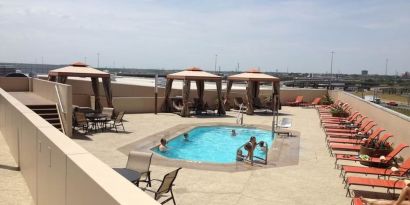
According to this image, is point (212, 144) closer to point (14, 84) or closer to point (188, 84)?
point (188, 84)

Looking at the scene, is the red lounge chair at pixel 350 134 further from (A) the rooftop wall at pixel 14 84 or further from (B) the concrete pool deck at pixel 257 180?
(A) the rooftop wall at pixel 14 84

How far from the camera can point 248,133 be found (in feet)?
55.9

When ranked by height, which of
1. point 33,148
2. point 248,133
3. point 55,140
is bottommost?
point 248,133

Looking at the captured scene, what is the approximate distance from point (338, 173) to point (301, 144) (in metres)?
3.99

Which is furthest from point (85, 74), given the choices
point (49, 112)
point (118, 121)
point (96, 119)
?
point (118, 121)

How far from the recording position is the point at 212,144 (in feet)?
51.0

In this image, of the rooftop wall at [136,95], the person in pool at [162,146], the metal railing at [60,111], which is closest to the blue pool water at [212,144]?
the person in pool at [162,146]

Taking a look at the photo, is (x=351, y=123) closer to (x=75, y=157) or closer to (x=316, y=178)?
(x=316, y=178)

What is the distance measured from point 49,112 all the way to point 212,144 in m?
6.13

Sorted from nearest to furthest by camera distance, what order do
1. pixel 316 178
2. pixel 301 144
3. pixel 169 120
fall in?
pixel 316 178, pixel 301 144, pixel 169 120

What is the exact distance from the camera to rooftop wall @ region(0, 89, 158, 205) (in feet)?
10.2

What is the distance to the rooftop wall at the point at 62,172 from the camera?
3119 mm

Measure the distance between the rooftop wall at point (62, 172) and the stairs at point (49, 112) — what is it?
5656 millimetres

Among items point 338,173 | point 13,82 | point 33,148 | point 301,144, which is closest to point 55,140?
point 33,148
